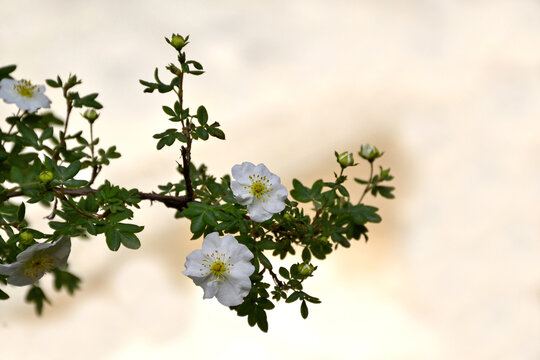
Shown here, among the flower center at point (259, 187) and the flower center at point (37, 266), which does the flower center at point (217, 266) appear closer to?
the flower center at point (259, 187)

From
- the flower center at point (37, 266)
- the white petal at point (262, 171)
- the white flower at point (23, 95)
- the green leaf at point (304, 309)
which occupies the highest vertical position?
the white flower at point (23, 95)

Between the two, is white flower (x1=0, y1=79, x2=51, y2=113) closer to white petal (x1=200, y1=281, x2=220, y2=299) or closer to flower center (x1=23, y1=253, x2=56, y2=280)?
flower center (x1=23, y1=253, x2=56, y2=280)

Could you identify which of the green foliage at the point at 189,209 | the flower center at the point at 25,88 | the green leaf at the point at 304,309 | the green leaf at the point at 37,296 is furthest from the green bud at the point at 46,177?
the green leaf at the point at 37,296

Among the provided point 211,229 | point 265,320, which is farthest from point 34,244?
point 265,320

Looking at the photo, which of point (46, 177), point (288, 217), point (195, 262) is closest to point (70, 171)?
point (46, 177)

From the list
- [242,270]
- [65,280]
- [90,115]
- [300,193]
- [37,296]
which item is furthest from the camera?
[65,280]

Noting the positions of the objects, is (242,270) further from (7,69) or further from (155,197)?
(7,69)
